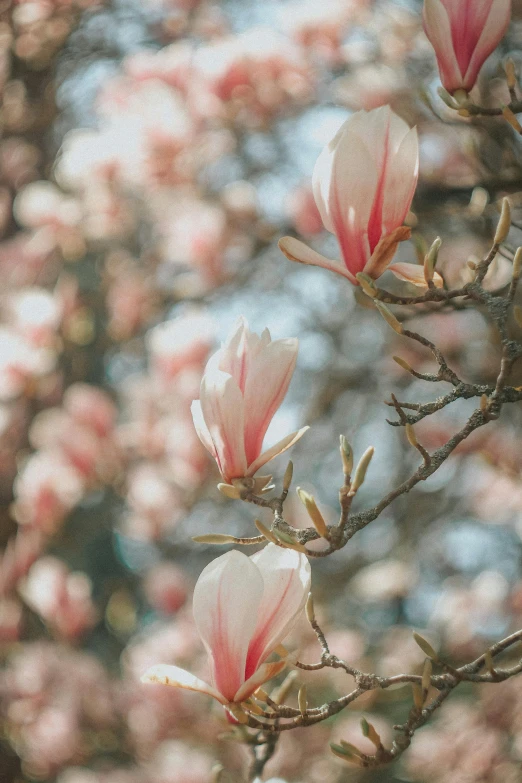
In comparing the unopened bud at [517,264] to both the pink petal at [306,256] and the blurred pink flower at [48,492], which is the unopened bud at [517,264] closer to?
the pink petal at [306,256]

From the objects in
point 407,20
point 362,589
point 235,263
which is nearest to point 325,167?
point 407,20

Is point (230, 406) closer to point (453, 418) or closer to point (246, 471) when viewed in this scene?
point (246, 471)

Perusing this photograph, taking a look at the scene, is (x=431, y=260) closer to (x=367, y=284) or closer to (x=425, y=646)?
(x=367, y=284)

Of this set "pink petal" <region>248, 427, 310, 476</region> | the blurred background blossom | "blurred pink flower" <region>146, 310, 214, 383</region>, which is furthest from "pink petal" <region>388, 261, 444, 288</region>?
"blurred pink flower" <region>146, 310, 214, 383</region>

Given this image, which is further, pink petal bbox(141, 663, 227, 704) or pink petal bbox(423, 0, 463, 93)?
pink petal bbox(423, 0, 463, 93)

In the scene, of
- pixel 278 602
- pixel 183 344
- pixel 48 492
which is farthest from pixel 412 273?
pixel 48 492

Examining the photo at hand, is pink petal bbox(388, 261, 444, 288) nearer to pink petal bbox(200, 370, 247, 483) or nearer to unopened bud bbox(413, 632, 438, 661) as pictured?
pink petal bbox(200, 370, 247, 483)

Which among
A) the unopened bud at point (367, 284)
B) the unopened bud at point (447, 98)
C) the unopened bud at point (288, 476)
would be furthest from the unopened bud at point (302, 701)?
the unopened bud at point (447, 98)
